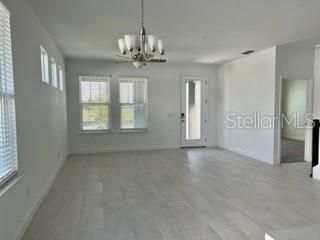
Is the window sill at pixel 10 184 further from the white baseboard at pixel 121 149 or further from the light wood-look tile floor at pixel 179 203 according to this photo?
the white baseboard at pixel 121 149

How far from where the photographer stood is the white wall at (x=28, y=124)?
2326mm

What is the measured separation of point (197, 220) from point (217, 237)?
0.40m

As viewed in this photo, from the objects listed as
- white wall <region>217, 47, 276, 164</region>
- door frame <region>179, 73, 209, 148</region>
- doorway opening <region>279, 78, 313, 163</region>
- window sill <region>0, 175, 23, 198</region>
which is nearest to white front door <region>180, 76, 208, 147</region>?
door frame <region>179, 73, 209, 148</region>

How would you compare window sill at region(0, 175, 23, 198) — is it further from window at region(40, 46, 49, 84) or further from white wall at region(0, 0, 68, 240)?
window at region(40, 46, 49, 84)

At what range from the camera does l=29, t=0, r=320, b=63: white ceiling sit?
3.06 m

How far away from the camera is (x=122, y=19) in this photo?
3551 millimetres

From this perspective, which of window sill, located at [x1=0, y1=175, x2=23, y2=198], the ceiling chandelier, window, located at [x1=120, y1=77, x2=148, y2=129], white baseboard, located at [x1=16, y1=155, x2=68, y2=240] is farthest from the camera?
window, located at [x1=120, y1=77, x2=148, y2=129]

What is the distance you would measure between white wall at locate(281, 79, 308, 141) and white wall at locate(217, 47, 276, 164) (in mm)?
3380

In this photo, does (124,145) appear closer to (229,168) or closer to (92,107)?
(92,107)

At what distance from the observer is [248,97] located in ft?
20.4

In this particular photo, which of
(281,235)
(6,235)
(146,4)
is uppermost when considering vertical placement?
(146,4)

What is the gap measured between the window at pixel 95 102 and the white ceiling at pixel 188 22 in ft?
4.83

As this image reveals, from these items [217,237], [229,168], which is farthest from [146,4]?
[229,168]

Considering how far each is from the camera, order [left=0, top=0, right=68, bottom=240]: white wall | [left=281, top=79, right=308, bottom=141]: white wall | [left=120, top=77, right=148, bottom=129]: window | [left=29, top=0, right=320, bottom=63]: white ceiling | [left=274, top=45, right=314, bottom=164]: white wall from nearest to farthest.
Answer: [left=0, top=0, right=68, bottom=240]: white wall, [left=29, top=0, right=320, bottom=63]: white ceiling, [left=274, top=45, right=314, bottom=164]: white wall, [left=120, top=77, right=148, bottom=129]: window, [left=281, top=79, right=308, bottom=141]: white wall
